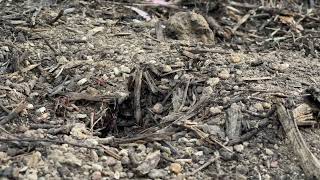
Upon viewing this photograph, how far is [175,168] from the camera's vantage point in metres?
2.35

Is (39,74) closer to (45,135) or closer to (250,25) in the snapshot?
(45,135)

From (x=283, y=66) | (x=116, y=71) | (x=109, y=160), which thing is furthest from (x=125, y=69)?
(x=283, y=66)

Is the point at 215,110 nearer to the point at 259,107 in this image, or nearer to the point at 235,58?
the point at 259,107

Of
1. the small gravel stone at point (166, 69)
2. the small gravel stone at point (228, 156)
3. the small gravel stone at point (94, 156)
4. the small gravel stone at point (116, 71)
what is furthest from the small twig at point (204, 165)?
the small gravel stone at point (116, 71)

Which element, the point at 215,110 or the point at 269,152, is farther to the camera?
the point at 215,110

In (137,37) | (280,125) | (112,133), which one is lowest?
(112,133)

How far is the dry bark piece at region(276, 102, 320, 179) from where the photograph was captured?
2348mm

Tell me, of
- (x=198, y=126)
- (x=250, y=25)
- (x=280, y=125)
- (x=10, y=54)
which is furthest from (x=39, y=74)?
(x=250, y=25)

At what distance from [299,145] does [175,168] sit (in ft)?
2.01

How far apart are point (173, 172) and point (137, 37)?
1342 millimetres

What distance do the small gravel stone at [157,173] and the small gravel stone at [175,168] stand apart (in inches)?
1.4

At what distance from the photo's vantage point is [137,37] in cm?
345

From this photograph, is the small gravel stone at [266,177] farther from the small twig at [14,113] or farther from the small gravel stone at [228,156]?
the small twig at [14,113]

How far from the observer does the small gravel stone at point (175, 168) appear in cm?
234
